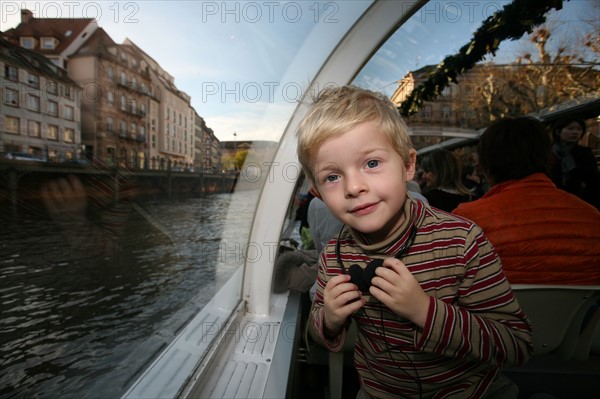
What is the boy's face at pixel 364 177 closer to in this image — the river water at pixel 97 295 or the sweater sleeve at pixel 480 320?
the sweater sleeve at pixel 480 320

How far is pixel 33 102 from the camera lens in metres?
1.07

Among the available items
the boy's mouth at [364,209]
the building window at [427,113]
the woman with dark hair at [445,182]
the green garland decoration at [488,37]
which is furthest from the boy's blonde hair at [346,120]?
the building window at [427,113]

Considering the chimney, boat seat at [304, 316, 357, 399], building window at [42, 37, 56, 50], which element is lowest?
boat seat at [304, 316, 357, 399]

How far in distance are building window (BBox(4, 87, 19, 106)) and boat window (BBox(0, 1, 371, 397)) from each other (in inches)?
1.2

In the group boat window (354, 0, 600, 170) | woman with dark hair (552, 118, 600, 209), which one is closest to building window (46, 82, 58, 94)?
boat window (354, 0, 600, 170)

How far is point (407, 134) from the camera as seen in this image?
3.13ft

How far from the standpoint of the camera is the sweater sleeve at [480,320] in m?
0.79

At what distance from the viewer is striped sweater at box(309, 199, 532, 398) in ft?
2.63

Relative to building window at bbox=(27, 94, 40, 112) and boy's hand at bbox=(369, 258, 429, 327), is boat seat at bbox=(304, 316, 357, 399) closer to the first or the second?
boy's hand at bbox=(369, 258, 429, 327)

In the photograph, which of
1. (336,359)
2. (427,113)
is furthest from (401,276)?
(427,113)

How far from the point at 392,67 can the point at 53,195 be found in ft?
10.1

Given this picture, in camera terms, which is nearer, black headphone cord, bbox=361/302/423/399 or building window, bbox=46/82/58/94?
black headphone cord, bbox=361/302/423/399

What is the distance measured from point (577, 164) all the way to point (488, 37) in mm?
1364

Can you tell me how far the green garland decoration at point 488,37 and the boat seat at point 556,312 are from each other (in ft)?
6.47
